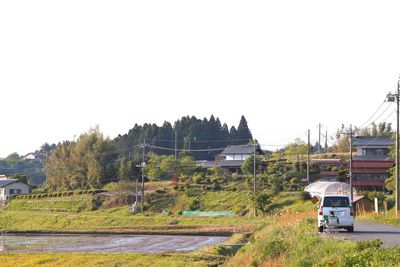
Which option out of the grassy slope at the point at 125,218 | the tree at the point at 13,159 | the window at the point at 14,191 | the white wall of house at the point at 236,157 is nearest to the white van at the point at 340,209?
the grassy slope at the point at 125,218

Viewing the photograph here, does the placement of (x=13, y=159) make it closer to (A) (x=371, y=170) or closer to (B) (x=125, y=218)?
(B) (x=125, y=218)

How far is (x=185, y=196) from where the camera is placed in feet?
196

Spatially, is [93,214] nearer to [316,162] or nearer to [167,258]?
[316,162]

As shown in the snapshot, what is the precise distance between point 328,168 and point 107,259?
42208mm

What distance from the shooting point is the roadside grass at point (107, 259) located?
992 inches

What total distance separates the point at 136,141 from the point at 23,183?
3095cm

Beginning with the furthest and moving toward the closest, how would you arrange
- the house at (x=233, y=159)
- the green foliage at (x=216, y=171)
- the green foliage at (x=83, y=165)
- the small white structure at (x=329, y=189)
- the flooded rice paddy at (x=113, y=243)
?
the green foliage at (x=83, y=165)
the house at (x=233, y=159)
the green foliage at (x=216, y=171)
the small white structure at (x=329, y=189)
the flooded rice paddy at (x=113, y=243)

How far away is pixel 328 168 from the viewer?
6481 cm

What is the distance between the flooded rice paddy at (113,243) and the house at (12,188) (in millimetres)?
40354

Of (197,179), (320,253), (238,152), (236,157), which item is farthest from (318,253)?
(236,157)

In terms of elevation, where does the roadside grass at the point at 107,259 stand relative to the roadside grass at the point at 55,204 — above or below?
below

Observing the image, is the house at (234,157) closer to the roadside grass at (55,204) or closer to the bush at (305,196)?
the roadside grass at (55,204)

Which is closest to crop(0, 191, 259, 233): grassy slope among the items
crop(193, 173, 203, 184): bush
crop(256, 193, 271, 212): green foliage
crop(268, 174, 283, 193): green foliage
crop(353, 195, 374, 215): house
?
crop(256, 193, 271, 212): green foliage

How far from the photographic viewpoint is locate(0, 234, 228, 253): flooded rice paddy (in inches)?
1278
